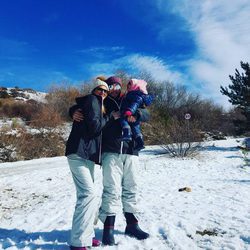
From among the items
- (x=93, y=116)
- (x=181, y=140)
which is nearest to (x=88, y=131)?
(x=93, y=116)

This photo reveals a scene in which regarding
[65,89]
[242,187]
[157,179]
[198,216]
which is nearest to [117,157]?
[198,216]

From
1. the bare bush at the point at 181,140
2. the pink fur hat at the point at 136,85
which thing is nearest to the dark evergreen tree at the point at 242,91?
the bare bush at the point at 181,140

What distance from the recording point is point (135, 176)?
4.63 metres

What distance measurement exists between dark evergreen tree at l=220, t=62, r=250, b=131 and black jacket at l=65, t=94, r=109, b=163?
19.0 meters

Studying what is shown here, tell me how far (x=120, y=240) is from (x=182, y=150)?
499 inches

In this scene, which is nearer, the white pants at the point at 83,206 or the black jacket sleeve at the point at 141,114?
the white pants at the point at 83,206

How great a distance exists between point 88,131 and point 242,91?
19506mm

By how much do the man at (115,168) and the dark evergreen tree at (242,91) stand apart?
18605mm

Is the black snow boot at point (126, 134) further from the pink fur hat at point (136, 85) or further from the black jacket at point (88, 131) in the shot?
the pink fur hat at point (136, 85)

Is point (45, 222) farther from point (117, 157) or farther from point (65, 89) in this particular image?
point (65, 89)

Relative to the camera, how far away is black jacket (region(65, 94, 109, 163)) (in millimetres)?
4184

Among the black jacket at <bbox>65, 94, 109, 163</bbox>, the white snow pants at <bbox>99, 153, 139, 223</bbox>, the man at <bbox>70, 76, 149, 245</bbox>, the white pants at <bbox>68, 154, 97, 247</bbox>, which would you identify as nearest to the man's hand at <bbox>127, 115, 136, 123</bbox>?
the man at <bbox>70, 76, 149, 245</bbox>

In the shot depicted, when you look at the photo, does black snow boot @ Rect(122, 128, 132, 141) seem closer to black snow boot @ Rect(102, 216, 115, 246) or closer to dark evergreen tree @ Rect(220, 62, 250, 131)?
black snow boot @ Rect(102, 216, 115, 246)

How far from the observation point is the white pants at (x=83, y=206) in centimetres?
404
